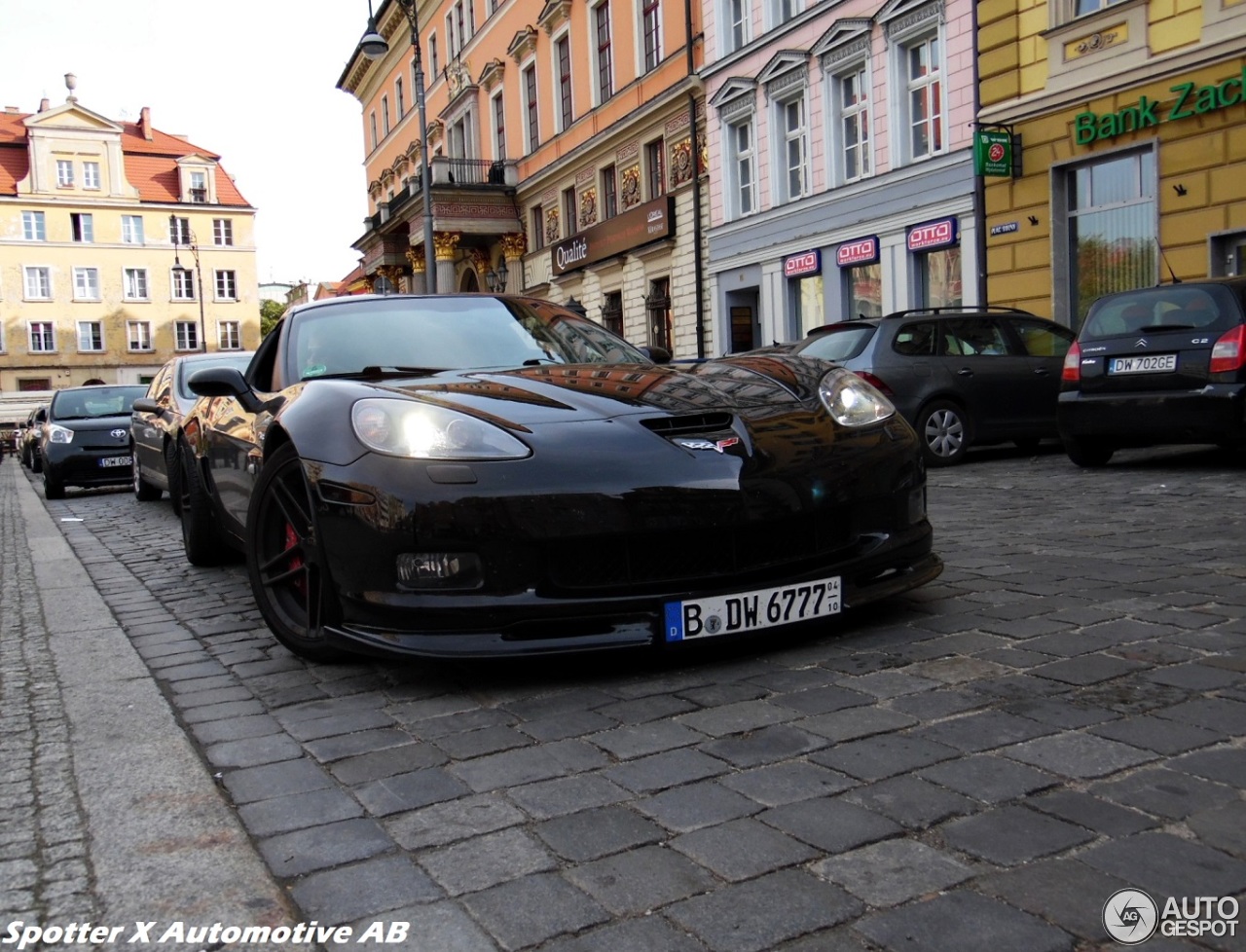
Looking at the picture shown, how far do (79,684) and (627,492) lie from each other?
195cm

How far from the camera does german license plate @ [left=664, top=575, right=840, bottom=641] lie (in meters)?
3.51

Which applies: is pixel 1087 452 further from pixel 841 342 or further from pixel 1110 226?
pixel 1110 226

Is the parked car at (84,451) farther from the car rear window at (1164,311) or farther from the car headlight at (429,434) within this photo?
the car headlight at (429,434)

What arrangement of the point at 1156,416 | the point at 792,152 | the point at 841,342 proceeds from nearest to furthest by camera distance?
the point at 1156,416 → the point at 841,342 → the point at 792,152

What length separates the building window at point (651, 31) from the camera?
93.0ft

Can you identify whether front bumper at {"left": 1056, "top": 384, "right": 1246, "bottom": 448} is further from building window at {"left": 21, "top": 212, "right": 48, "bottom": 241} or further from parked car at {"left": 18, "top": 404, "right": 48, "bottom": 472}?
building window at {"left": 21, "top": 212, "right": 48, "bottom": 241}

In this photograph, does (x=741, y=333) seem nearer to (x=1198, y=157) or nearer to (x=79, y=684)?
(x=1198, y=157)

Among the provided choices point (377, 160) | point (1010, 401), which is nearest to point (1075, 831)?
point (1010, 401)

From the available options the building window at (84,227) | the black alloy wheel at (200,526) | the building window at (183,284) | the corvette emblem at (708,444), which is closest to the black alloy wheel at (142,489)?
the black alloy wheel at (200,526)

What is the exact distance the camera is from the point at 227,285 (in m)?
75.3

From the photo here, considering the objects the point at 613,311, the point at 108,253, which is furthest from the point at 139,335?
the point at 613,311

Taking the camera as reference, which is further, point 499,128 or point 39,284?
point 39,284

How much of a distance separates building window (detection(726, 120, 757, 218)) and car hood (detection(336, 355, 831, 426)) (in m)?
21.6

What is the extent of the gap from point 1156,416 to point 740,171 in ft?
58.1
